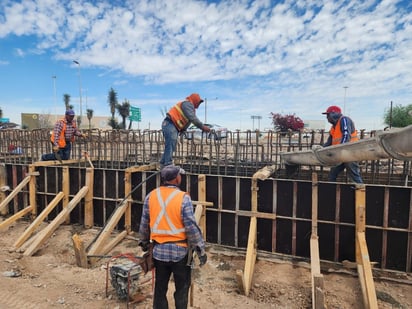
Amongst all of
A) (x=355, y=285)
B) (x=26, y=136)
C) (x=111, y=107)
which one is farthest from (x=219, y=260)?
(x=111, y=107)

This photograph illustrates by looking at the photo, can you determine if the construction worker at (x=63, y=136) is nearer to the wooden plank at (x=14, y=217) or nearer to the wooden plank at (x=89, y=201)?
the wooden plank at (x=14, y=217)

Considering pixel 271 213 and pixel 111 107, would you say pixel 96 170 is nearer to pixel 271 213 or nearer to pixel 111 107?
pixel 271 213

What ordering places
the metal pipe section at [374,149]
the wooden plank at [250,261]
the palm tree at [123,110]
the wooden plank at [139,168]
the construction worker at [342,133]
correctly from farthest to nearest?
the palm tree at [123,110] → the wooden plank at [139,168] → the construction worker at [342,133] → the wooden plank at [250,261] → the metal pipe section at [374,149]

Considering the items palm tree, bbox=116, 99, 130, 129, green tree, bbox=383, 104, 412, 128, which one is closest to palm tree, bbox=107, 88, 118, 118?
palm tree, bbox=116, 99, 130, 129

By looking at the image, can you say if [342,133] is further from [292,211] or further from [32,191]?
[32,191]

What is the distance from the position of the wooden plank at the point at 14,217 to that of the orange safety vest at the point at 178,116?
470 centimetres

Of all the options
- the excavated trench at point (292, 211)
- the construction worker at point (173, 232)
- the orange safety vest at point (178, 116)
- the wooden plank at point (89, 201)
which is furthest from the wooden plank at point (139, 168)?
the construction worker at point (173, 232)

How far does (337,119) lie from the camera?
5676 millimetres

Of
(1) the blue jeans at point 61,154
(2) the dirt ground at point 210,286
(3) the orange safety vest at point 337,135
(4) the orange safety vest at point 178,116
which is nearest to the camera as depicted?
(2) the dirt ground at point 210,286

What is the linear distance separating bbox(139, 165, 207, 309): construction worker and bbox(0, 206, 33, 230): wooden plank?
539cm

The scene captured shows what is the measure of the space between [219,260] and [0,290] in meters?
3.55

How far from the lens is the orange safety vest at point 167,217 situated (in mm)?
3008

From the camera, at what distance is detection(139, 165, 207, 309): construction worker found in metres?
3.02

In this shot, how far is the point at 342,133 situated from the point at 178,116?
10.4 feet
